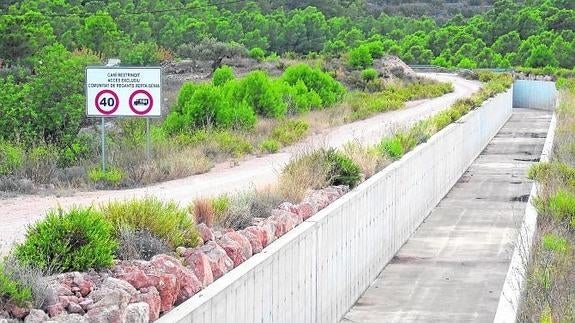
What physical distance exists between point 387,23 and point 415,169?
11244 centimetres

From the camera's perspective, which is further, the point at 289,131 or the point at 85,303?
the point at 289,131

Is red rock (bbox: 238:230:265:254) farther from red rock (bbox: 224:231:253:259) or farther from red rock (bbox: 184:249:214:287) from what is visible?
red rock (bbox: 184:249:214:287)

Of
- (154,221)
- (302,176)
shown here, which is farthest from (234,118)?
(154,221)

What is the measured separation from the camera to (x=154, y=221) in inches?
380

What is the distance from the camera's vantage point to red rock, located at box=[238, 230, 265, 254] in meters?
10.7

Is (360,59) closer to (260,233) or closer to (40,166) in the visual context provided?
(40,166)

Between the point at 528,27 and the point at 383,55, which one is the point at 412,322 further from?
the point at 528,27

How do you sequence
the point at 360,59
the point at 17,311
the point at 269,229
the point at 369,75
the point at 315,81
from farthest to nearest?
the point at 360,59 < the point at 369,75 < the point at 315,81 < the point at 269,229 < the point at 17,311

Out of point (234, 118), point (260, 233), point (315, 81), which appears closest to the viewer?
point (260, 233)

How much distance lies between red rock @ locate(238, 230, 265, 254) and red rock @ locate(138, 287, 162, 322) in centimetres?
278

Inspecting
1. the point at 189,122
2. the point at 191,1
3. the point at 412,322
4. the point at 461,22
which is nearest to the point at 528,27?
the point at 461,22

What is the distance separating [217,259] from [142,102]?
11063 mm

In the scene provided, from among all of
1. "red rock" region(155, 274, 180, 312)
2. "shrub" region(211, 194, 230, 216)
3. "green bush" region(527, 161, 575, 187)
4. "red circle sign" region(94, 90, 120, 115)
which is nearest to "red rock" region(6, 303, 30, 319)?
"red rock" region(155, 274, 180, 312)

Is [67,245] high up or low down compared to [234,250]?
up
